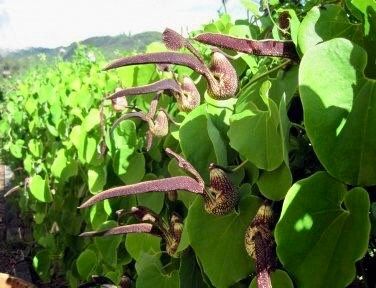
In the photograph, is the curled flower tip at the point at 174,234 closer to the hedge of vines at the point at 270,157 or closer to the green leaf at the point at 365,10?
the hedge of vines at the point at 270,157

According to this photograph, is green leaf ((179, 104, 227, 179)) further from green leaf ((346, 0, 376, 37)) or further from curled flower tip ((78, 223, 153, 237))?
green leaf ((346, 0, 376, 37))

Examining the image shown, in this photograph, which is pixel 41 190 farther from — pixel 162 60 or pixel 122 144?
pixel 162 60

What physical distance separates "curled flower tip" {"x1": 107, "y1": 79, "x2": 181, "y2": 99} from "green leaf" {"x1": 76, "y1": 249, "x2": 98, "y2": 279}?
3.39 feet

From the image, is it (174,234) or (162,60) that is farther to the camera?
(174,234)

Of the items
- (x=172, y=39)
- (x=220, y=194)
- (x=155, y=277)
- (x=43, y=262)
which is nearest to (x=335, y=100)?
(x=220, y=194)

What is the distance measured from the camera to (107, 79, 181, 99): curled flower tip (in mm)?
1062

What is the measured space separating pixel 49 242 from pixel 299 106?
2.40 meters

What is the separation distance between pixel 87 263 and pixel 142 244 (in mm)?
615

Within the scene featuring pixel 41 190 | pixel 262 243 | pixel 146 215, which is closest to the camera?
pixel 262 243

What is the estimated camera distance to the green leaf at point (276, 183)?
0.87 meters

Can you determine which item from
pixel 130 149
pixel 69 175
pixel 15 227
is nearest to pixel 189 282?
pixel 130 149

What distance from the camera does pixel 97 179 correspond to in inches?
74.0

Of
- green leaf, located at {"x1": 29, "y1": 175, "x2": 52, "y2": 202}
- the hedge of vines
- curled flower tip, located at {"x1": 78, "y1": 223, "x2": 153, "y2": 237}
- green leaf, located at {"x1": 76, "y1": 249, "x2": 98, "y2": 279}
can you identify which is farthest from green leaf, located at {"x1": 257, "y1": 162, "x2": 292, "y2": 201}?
green leaf, located at {"x1": 29, "y1": 175, "x2": 52, "y2": 202}

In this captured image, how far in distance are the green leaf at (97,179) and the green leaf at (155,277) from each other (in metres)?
0.56
